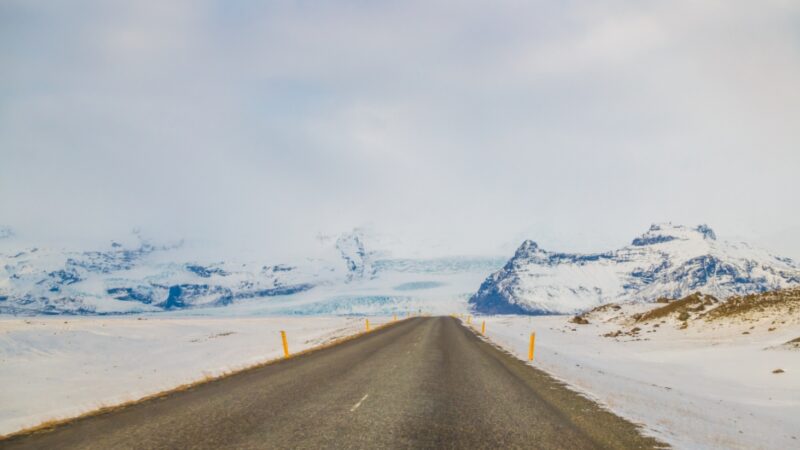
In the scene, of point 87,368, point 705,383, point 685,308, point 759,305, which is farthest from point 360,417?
point 685,308

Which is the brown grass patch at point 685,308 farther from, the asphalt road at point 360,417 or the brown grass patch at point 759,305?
the asphalt road at point 360,417

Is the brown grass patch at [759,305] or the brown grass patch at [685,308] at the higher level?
the brown grass patch at [759,305]

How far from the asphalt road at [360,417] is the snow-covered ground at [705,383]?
4.17 ft

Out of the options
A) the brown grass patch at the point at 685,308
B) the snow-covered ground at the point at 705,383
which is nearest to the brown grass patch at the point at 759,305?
the snow-covered ground at the point at 705,383

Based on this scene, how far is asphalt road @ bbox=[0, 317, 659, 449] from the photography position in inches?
309

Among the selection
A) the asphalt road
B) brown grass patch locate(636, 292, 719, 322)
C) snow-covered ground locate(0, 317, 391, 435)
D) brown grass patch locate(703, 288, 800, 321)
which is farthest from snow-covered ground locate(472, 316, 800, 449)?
snow-covered ground locate(0, 317, 391, 435)

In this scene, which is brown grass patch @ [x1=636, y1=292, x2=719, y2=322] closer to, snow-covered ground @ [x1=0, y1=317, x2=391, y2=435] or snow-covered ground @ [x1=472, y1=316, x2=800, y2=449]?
snow-covered ground @ [x1=472, y1=316, x2=800, y2=449]

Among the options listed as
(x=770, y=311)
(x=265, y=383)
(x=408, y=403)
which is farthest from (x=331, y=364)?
Result: (x=770, y=311)

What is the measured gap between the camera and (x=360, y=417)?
9273 millimetres

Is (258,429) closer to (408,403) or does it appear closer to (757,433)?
(408,403)

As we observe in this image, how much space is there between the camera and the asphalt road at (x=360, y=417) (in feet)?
25.7

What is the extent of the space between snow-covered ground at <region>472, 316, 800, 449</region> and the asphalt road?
127cm

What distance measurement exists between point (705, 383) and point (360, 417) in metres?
14.2

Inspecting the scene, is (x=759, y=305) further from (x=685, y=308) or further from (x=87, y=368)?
(x=87, y=368)
